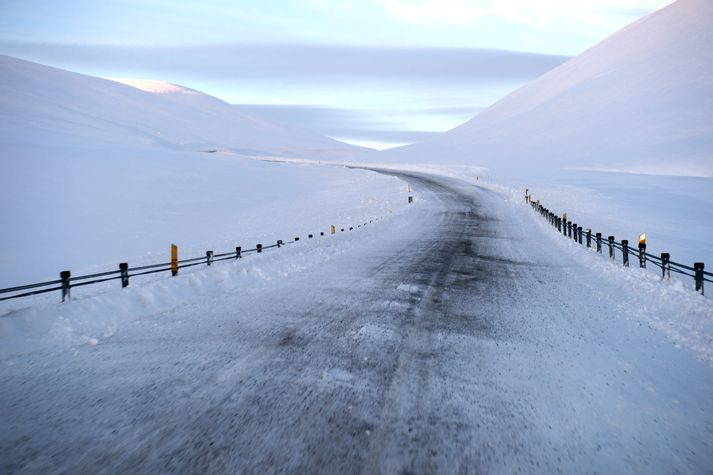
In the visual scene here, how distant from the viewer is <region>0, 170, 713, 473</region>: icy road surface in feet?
13.8

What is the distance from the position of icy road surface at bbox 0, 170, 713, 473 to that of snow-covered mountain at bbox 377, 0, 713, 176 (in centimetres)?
10601

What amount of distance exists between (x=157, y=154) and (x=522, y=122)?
134542 millimetres

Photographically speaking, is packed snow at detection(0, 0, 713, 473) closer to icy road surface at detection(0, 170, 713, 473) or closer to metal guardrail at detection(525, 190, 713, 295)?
icy road surface at detection(0, 170, 713, 473)

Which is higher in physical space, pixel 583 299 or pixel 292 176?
pixel 292 176

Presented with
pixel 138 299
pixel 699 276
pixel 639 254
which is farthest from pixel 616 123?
pixel 138 299

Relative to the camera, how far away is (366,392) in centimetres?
541

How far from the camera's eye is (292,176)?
71812 millimetres

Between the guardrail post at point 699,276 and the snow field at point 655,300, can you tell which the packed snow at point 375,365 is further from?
the guardrail post at point 699,276

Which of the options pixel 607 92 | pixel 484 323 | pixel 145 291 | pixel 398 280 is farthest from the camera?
pixel 607 92

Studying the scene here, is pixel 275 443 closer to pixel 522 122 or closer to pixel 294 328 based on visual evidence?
pixel 294 328

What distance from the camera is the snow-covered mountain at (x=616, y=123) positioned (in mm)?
113500

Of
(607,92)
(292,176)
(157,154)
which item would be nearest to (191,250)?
(292,176)

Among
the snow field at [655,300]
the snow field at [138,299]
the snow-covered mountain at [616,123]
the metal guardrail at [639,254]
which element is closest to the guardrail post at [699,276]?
the metal guardrail at [639,254]

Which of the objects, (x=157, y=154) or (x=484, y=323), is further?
(x=157, y=154)
